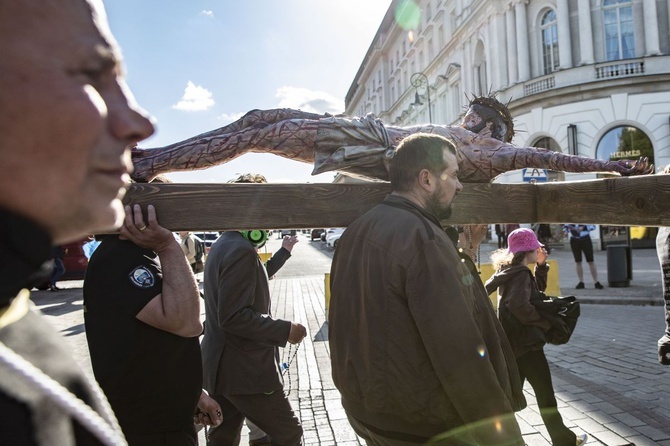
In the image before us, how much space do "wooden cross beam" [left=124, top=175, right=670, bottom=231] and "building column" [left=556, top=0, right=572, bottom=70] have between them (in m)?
23.3

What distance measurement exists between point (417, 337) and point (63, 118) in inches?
68.7

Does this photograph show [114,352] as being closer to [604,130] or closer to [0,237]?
[0,237]

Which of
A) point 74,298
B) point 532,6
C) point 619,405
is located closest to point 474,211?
point 619,405

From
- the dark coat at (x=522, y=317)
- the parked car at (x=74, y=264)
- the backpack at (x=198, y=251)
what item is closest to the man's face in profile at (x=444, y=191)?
the dark coat at (x=522, y=317)

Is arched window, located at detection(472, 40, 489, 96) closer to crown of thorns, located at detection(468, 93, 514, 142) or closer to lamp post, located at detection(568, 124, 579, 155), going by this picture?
lamp post, located at detection(568, 124, 579, 155)

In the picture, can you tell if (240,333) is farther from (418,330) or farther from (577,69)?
(577,69)

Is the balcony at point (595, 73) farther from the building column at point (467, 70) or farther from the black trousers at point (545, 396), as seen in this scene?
the black trousers at point (545, 396)

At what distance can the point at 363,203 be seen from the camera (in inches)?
104

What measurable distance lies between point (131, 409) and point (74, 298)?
13782 millimetres

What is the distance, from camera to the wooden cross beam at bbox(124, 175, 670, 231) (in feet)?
7.63

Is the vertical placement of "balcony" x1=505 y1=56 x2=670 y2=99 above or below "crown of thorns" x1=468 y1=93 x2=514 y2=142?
above

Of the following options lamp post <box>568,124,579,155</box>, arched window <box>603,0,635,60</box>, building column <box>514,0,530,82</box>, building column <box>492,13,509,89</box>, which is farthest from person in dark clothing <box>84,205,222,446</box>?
building column <box>492,13,509,89</box>

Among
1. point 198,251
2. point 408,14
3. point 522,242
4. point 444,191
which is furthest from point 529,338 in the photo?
point 408,14

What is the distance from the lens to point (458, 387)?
79.3 inches
